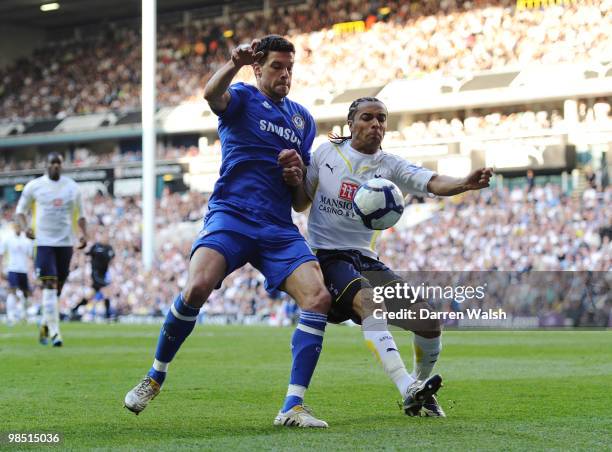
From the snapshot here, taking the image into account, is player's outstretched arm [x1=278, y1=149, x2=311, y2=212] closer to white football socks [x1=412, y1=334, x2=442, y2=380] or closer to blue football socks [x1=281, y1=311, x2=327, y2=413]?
blue football socks [x1=281, y1=311, x2=327, y2=413]

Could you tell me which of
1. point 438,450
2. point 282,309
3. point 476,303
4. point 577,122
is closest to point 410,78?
point 577,122

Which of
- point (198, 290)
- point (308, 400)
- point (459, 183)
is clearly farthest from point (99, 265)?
point (459, 183)

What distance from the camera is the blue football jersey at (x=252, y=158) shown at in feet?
20.1

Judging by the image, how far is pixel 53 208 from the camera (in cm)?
1265

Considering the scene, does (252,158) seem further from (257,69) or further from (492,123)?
(492,123)

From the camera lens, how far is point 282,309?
925 inches

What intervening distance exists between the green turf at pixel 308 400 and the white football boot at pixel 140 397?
8cm

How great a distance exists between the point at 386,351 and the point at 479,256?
19472mm

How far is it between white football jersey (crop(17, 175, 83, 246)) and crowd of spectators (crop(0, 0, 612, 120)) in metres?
20.2

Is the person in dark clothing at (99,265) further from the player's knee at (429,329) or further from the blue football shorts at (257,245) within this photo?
the player's knee at (429,329)

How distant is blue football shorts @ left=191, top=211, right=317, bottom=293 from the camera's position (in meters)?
5.93

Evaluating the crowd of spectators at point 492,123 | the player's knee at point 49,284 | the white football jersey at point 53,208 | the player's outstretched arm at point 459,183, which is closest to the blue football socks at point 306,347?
the player's outstretched arm at point 459,183

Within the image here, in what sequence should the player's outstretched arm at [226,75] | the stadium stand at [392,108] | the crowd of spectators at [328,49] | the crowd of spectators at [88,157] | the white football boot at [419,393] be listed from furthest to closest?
1. the crowd of spectators at [88,157]
2. the crowd of spectators at [328,49]
3. the stadium stand at [392,108]
4. the player's outstretched arm at [226,75]
5. the white football boot at [419,393]

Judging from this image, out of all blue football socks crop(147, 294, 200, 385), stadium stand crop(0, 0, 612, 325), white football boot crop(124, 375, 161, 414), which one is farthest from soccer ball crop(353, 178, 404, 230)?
stadium stand crop(0, 0, 612, 325)
